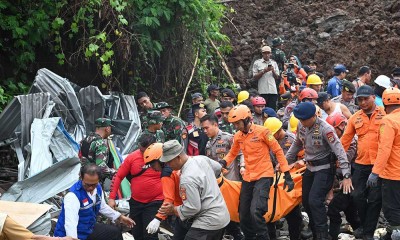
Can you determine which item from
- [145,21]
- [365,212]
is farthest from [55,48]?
[365,212]

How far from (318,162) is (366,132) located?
0.78 m

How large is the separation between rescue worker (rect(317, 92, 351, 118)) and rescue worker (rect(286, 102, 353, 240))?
1.43 meters

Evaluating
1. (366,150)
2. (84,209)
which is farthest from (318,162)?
(84,209)

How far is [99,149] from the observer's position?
9.62 meters

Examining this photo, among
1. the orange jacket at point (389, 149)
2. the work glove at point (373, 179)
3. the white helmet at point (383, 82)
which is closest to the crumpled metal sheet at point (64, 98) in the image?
the white helmet at point (383, 82)

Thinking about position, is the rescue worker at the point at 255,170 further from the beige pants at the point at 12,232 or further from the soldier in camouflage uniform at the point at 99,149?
the beige pants at the point at 12,232

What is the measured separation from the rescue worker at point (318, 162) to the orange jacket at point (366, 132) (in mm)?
457

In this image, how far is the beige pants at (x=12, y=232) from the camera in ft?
21.4

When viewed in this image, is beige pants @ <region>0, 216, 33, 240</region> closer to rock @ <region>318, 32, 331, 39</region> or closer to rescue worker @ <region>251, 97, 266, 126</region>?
rescue worker @ <region>251, 97, 266, 126</region>

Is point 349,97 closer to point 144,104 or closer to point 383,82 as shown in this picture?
point 383,82

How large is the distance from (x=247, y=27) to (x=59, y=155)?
9.82 m

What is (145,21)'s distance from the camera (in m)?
13.3

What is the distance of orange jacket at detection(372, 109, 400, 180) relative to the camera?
8.59 meters

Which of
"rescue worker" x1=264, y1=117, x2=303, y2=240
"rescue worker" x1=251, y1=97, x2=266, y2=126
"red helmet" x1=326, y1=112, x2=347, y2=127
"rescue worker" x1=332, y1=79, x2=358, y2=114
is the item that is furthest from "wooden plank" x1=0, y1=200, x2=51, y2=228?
"rescue worker" x1=332, y1=79, x2=358, y2=114
